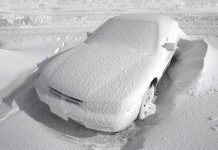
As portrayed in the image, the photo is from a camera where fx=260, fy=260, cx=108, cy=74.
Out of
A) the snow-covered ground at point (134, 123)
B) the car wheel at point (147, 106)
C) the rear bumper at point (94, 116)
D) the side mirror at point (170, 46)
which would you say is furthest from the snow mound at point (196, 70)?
the rear bumper at point (94, 116)

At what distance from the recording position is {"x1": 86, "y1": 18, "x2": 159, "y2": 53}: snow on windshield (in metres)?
4.89

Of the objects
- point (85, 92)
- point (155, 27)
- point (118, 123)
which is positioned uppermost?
point (155, 27)

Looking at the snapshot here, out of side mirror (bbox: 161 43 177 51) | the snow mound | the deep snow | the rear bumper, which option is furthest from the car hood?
the snow mound

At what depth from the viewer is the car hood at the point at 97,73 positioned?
12.4 ft

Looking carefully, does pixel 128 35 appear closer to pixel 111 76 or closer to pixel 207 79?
pixel 111 76

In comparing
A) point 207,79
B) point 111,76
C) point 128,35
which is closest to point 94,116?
point 111,76

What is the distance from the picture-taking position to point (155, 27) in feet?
17.5

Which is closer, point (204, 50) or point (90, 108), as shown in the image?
point (90, 108)

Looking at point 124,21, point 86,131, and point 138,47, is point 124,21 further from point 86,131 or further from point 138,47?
point 86,131

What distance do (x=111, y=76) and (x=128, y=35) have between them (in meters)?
1.35

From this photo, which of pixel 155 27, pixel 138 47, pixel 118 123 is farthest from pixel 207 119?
pixel 155 27

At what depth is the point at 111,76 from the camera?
4.05m

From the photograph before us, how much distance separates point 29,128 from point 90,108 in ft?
3.68

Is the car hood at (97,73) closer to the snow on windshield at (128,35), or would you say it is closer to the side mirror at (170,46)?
the snow on windshield at (128,35)
